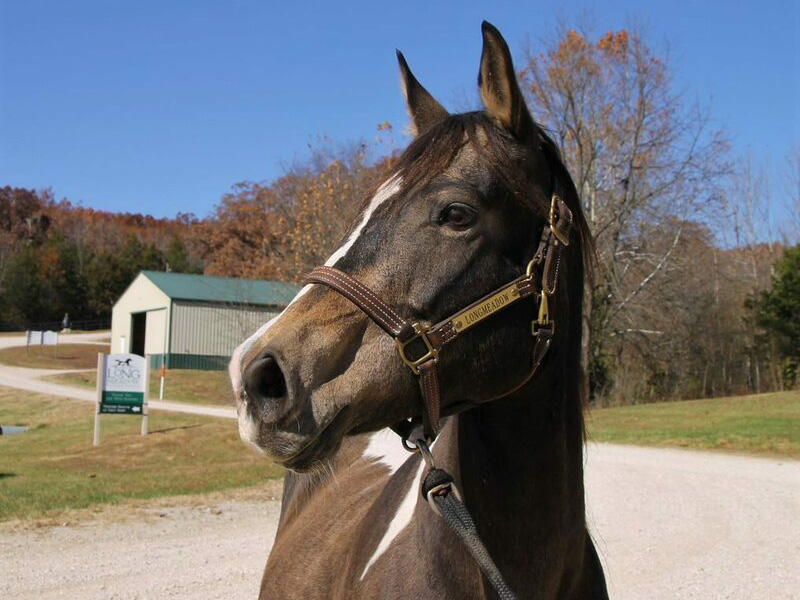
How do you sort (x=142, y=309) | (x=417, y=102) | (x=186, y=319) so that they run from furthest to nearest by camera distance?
(x=142, y=309), (x=186, y=319), (x=417, y=102)

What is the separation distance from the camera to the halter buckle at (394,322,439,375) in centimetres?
195

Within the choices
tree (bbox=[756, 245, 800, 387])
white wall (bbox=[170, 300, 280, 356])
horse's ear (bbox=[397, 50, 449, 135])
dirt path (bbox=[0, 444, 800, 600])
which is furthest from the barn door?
horse's ear (bbox=[397, 50, 449, 135])

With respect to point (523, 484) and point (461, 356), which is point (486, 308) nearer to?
point (461, 356)

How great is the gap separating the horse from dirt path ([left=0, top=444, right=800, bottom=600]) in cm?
318

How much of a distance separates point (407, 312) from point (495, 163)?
541mm

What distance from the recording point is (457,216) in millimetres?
2098

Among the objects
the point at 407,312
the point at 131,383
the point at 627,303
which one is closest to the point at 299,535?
the point at 407,312

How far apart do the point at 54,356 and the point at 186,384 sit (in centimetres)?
1705

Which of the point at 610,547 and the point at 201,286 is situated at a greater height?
the point at 201,286

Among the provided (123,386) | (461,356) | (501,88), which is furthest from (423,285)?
(123,386)

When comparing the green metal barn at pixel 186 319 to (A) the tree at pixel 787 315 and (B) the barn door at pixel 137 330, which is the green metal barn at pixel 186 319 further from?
→ (A) the tree at pixel 787 315

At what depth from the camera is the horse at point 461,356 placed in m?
1.86

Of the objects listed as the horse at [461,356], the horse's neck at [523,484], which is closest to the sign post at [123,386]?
the horse at [461,356]

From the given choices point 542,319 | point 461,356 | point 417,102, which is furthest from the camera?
point 417,102
